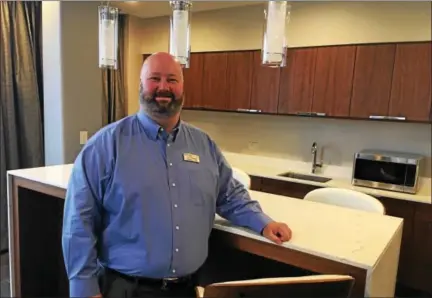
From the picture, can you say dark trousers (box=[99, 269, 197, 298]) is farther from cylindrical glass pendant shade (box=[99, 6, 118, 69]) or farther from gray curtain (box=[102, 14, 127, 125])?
gray curtain (box=[102, 14, 127, 125])

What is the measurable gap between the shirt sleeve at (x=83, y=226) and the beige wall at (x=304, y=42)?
→ 259 centimetres

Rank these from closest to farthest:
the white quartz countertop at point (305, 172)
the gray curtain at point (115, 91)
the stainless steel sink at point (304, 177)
→ the white quartz countertop at point (305, 172) < the stainless steel sink at point (304, 177) < the gray curtain at point (115, 91)

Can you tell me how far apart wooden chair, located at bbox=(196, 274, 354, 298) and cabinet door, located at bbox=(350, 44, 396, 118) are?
2225mm

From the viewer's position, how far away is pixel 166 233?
1343 mm

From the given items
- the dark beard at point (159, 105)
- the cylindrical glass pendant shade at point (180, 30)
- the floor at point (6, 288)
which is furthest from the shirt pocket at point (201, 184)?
the floor at point (6, 288)

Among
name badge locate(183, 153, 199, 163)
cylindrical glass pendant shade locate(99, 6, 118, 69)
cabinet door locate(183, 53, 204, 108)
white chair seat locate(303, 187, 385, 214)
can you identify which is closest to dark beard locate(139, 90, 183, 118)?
name badge locate(183, 153, 199, 163)

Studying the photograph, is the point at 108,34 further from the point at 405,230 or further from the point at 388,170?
the point at 405,230

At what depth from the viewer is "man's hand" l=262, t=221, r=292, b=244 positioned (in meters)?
1.39

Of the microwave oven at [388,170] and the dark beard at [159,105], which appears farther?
the microwave oven at [388,170]

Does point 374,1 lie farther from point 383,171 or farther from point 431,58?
point 383,171

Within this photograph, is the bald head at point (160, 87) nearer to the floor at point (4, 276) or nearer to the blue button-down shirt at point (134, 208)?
the blue button-down shirt at point (134, 208)

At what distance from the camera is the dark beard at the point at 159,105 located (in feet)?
4.66

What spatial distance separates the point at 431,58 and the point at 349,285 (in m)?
2.29

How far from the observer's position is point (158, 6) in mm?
3631
